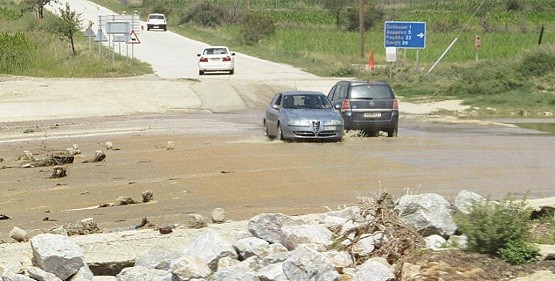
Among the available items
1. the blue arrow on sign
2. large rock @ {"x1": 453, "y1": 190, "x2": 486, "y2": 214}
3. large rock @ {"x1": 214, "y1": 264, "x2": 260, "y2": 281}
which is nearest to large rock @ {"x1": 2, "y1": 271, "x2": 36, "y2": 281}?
large rock @ {"x1": 214, "y1": 264, "x2": 260, "y2": 281}

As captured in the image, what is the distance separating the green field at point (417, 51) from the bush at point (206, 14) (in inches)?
29.7

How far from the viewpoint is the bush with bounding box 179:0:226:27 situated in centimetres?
9900

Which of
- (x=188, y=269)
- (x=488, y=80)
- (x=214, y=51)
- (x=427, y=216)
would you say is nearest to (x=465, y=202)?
(x=427, y=216)

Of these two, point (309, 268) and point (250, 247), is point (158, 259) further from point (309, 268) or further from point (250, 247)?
point (309, 268)

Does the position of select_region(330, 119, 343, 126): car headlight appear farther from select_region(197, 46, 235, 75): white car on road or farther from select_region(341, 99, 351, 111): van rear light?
select_region(197, 46, 235, 75): white car on road

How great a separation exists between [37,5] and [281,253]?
80.5 meters

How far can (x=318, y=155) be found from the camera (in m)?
25.7

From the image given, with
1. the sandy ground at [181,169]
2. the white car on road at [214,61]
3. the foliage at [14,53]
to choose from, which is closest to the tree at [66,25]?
the foliage at [14,53]

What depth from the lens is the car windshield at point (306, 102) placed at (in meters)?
30.1

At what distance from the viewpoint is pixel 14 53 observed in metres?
59.6

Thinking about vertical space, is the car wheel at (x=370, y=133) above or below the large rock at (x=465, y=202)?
below

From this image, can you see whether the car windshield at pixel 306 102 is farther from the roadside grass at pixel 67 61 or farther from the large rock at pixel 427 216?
the roadside grass at pixel 67 61

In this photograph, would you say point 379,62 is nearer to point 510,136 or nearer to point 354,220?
point 510,136

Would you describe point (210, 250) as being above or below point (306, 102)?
above
